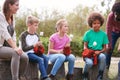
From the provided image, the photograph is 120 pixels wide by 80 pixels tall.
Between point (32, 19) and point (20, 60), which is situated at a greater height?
point (32, 19)

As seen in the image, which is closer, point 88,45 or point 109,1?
point 88,45

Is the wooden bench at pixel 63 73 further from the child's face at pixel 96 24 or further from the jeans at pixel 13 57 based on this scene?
the jeans at pixel 13 57

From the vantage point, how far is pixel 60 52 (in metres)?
6.70

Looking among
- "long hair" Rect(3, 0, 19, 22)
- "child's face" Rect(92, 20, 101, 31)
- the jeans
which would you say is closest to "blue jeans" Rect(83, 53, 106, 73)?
"child's face" Rect(92, 20, 101, 31)

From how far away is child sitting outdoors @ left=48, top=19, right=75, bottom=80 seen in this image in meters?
6.50

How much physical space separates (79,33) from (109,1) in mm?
5280

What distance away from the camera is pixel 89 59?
666cm

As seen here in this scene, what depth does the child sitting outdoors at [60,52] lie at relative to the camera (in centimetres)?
650

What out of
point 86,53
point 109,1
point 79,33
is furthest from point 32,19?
point 79,33

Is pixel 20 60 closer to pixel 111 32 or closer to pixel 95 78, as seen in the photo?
pixel 95 78

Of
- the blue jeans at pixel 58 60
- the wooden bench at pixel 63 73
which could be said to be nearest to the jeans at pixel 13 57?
the blue jeans at pixel 58 60

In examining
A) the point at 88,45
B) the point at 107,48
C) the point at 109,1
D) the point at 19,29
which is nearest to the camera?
the point at 88,45

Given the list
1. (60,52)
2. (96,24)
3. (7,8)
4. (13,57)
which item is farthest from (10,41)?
(96,24)

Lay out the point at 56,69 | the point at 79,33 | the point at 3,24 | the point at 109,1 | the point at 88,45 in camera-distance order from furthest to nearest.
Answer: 1. the point at 79,33
2. the point at 109,1
3. the point at 88,45
4. the point at 56,69
5. the point at 3,24
